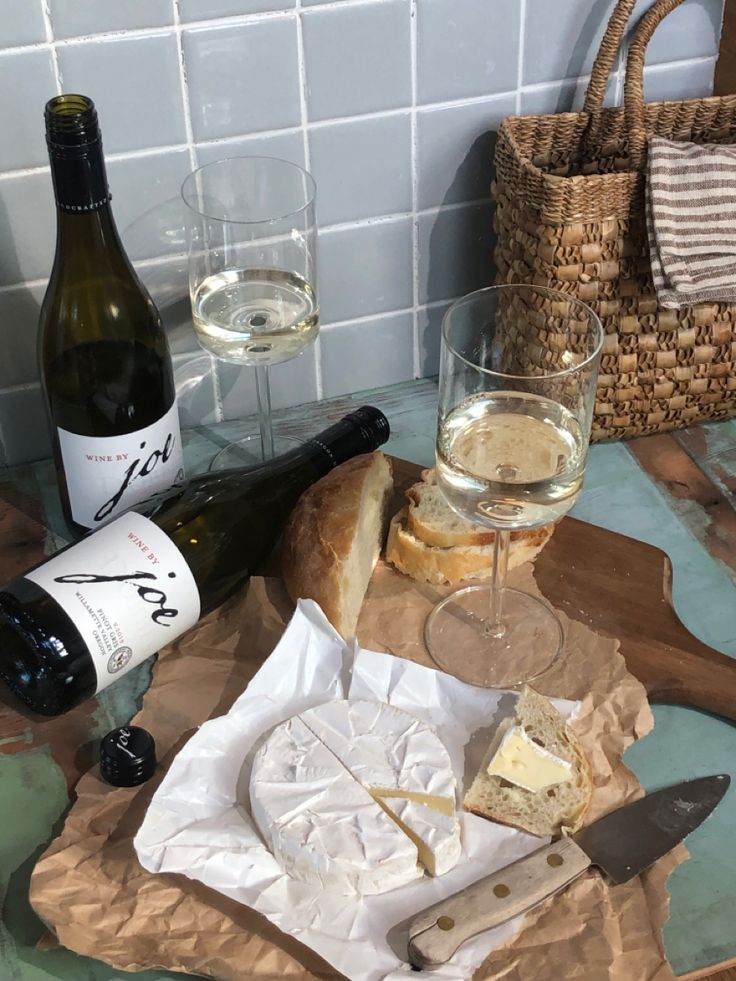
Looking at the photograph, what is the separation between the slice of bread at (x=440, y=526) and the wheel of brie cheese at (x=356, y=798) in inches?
7.7

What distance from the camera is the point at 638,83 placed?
1.06 meters

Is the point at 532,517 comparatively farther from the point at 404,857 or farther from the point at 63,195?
the point at 63,195

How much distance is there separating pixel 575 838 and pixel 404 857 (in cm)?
12

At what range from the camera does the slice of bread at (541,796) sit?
0.81m

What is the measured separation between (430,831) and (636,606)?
0.31m

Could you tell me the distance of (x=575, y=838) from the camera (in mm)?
797

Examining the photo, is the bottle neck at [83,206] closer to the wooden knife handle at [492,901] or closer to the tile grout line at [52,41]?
the tile grout line at [52,41]

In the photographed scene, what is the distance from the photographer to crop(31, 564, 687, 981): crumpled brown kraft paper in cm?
74

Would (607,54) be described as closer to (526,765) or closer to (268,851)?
(526,765)

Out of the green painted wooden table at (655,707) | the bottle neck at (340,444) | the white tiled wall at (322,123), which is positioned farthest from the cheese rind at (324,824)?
the white tiled wall at (322,123)

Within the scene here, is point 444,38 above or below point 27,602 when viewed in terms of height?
above

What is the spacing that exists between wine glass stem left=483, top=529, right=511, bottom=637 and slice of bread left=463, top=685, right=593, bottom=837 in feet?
0.48

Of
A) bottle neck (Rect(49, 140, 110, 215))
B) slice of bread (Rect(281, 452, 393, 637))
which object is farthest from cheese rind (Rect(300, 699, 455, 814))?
bottle neck (Rect(49, 140, 110, 215))

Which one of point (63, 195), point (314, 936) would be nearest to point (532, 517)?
point (314, 936)
